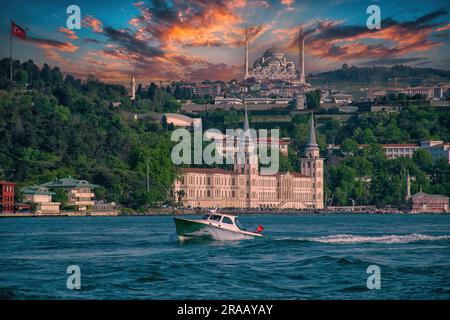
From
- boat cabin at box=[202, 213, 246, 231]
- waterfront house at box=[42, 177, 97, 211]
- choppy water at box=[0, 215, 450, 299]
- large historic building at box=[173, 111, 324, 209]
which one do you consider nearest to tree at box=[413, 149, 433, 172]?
large historic building at box=[173, 111, 324, 209]

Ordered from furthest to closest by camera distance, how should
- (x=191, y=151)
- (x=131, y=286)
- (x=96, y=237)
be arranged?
(x=191, y=151)
(x=96, y=237)
(x=131, y=286)

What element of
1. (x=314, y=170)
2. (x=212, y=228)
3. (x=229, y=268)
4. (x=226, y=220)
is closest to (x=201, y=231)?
(x=212, y=228)

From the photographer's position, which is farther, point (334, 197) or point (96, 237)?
point (334, 197)

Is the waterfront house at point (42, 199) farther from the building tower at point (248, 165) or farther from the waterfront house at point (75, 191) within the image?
the building tower at point (248, 165)

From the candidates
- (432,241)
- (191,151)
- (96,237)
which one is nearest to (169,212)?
(191,151)

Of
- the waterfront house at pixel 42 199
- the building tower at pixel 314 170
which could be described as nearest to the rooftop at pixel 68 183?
the waterfront house at pixel 42 199
